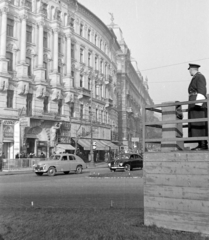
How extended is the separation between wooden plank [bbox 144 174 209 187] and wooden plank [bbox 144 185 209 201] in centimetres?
6

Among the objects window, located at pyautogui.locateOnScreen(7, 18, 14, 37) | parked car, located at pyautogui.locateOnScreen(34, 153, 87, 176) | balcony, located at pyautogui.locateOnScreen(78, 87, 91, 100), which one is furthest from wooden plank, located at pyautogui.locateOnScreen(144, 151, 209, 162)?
balcony, located at pyautogui.locateOnScreen(78, 87, 91, 100)

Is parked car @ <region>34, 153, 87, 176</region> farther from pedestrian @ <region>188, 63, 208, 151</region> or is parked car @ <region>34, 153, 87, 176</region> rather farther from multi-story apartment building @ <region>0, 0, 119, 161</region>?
pedestrian @ <region>188, 63, 208, 151</region>

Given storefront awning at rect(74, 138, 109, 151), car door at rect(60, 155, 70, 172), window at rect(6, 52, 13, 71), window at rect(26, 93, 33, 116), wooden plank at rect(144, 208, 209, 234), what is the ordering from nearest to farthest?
wooden plank at rect(144, 208, 209, 234) → car door at rect(60, 155, 70, 172) → window at rect(6, 52, 13, 71) → window at rect(26, 93, 33, 116) → storefront awning at rect(74, 138, 109, 151)

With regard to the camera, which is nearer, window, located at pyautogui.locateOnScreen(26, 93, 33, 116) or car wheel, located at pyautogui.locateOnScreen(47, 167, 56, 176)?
car wheel, located at pyautogui.locateOnScreen(47, 167, 56, 176)

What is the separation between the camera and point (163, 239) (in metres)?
4.21

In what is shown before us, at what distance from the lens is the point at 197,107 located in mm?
4941

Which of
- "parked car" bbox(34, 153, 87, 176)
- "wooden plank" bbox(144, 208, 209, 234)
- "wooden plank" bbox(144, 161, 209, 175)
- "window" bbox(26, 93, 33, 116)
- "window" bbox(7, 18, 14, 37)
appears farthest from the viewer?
"window" bbox(7, 18, 14, 37)

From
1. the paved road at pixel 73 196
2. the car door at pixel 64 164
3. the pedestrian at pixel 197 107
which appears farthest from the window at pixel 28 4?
the pedestrian at pixel 197 107

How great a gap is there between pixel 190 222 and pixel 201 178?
659 millimetres

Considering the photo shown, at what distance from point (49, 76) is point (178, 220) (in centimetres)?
2665

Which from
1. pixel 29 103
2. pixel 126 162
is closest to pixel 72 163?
pixel 126 162

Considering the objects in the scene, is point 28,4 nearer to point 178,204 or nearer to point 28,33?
point 28,33

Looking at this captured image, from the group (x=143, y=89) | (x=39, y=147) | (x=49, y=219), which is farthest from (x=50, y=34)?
(x=49, y=219)

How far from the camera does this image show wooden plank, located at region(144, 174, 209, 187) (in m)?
4.49
